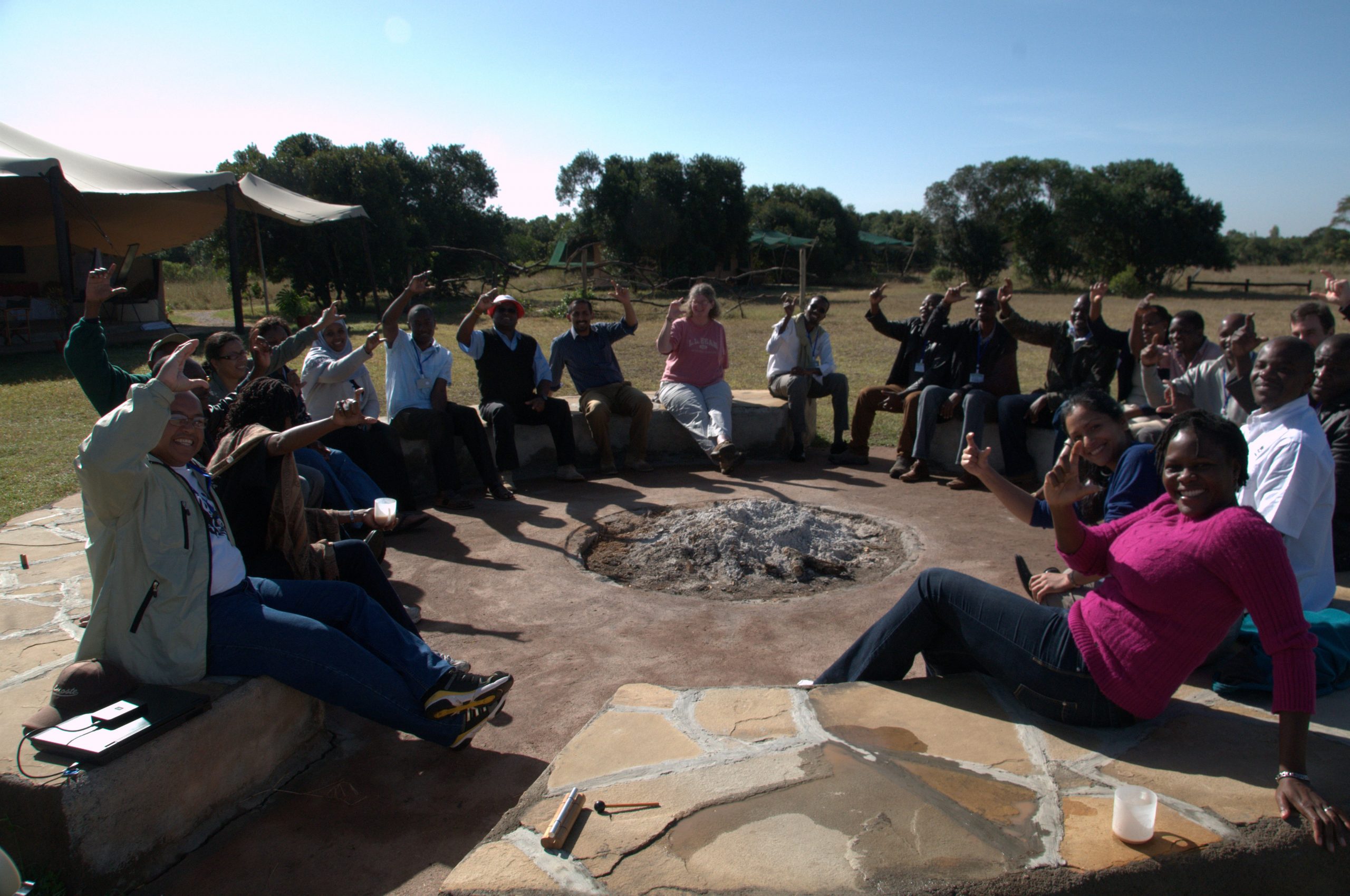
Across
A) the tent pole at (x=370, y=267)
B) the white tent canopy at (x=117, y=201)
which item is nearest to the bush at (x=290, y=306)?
the tent pole at (x=370, y=267)

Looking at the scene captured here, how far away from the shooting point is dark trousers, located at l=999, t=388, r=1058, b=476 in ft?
21.8

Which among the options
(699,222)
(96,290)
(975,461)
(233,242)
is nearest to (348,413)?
(96,290)

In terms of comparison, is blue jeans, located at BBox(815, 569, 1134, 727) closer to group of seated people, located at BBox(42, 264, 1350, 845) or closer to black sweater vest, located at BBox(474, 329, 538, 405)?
group of seated people, located at BBox(42, 264, 1350, 845)

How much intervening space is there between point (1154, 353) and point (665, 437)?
3.75 m

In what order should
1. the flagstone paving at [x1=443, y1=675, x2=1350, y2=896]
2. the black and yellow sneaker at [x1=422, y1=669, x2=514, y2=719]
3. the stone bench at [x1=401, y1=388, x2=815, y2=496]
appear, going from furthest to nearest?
the stone bench at [x1=401, y1=388, x2=815, y2=496] < the black and yellow sneaker at [x1=422, y1=669, x2=514, y2=719] < the flagstone paving at [x1=443, y1=675, x2=1350, y2=896]

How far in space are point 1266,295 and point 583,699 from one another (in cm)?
3522

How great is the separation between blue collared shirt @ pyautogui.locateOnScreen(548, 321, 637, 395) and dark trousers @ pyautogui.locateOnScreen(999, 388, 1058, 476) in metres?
3.08

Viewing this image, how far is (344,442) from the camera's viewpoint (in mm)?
5590

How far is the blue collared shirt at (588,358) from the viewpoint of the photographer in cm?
728

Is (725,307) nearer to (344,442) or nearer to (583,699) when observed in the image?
(344,442)

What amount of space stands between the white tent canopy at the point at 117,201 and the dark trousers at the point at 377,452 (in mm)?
8779

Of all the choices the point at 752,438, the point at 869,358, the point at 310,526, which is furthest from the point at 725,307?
the point at 310,526

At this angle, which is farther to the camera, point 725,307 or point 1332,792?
point 725,307

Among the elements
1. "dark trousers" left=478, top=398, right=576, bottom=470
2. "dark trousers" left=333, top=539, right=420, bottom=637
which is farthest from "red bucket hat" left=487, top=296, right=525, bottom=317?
"dark trousers" left=333, top=539, right=420, bottom=637
